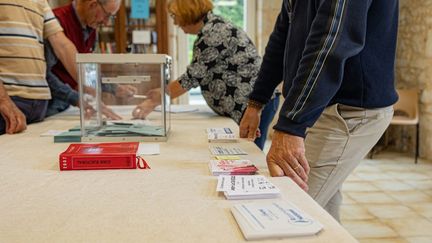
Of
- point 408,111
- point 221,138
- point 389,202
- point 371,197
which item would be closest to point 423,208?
point 389,202

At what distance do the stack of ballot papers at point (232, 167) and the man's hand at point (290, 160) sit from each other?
0.05 metres

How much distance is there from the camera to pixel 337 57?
2.97ft

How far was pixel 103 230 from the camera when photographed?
2.07 feet

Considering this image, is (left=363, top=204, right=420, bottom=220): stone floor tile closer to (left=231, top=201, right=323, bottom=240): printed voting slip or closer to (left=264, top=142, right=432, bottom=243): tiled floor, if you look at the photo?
(left=264, top=142, right=432, bottom=243): tiled floor

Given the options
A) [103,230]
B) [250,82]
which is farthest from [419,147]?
[103,230]

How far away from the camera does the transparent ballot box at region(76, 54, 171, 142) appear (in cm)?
135

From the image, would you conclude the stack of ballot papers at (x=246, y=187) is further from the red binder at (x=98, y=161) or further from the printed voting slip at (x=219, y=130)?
the printed voting slip at (x=219, y=130)

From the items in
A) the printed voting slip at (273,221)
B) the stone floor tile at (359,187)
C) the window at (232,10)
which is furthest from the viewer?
the window at (232,10)

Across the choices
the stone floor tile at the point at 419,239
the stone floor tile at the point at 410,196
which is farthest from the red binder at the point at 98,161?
the stone floor tile at the point at 410,196

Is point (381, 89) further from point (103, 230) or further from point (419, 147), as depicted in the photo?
point (419, 147)

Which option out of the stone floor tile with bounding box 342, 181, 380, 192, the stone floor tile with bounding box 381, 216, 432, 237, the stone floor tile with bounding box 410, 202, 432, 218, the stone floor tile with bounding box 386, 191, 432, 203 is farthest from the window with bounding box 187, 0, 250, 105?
the stone floor tile with bounding box 381, 216, 432, 237

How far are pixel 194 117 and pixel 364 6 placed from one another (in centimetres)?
112

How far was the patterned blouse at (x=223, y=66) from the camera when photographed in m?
1.75

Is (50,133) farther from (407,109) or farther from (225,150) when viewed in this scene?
(407,109)
